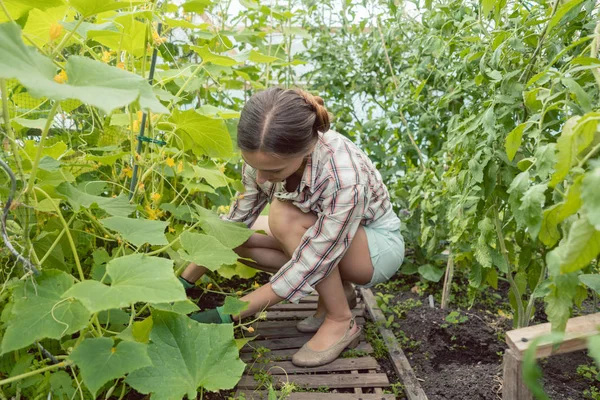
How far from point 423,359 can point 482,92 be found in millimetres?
1065

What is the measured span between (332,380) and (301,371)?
124 mm

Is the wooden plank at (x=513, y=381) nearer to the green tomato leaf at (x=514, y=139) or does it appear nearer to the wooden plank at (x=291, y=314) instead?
the green tomato leaf at (x=514, y=139)

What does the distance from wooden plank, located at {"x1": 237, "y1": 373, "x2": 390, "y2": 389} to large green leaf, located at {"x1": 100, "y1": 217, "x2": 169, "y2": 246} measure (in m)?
0.77

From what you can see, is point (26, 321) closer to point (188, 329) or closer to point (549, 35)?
point (188, 329)

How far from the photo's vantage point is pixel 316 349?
2061mm

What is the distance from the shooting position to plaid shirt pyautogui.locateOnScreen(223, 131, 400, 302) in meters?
1.91

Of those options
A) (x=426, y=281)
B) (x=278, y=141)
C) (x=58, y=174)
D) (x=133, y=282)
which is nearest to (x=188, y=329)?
(x=133, y=282)

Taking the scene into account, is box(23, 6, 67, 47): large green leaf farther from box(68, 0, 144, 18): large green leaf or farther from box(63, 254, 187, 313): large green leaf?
box(63, 254, 187, 313): large green leaf

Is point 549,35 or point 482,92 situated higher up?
point 549,35

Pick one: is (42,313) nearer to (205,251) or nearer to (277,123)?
(205,251)

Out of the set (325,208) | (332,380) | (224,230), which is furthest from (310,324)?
(224,230)

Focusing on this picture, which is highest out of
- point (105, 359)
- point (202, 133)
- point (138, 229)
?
point (202, 133)

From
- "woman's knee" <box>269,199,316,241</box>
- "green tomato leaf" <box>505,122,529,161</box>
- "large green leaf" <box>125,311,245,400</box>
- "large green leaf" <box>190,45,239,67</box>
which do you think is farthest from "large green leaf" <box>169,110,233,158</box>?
"green tomato leaf" <box>505,122,529,161</box>

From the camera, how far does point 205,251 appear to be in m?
1.50
